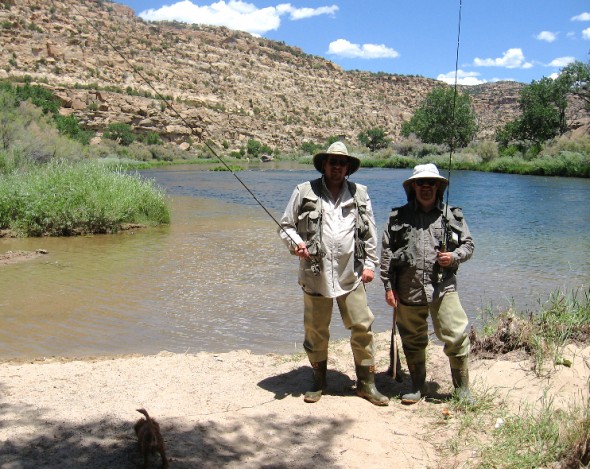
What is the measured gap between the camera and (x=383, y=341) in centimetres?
579

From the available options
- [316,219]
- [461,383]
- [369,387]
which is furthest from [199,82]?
[461,383]

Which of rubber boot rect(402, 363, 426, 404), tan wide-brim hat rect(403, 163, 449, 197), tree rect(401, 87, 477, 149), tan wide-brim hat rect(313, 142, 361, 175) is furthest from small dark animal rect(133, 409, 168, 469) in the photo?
tree rect(401, 87, 477, 149)

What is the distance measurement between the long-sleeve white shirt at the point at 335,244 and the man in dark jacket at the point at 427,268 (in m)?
0.17

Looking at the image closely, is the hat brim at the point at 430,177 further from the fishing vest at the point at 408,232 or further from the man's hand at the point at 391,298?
the man's hand at the point at 391,298

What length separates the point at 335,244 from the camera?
13.6 ft

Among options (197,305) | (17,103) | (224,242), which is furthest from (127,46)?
(197,305)

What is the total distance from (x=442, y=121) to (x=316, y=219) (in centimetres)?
7158

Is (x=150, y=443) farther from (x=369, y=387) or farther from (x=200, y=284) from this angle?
(x=200, y=284)

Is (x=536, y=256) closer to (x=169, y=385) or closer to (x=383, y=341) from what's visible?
(x=383, y=341)

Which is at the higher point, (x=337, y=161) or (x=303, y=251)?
(x=337, y=161)

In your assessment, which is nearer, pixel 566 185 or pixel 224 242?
pixel 224 242

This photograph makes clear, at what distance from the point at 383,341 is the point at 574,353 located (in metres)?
1.80

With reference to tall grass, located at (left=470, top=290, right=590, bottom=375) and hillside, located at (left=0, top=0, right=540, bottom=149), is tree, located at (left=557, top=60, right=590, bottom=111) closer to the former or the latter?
hillside, located at (left=0, top=0, right=540, bottom=149)

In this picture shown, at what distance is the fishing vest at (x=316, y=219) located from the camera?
4.13m
